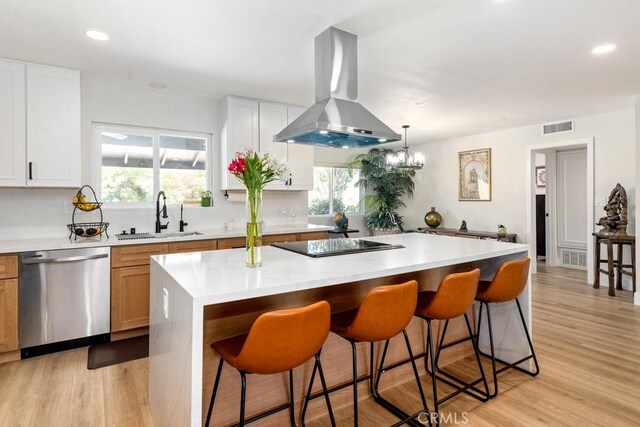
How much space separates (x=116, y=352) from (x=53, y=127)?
2.11 metres

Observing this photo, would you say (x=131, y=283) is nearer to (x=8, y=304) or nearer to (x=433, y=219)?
(x=8, y=304)

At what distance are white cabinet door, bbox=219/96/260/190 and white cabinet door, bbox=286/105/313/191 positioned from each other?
0.50 metres

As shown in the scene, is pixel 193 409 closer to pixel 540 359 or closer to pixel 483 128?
pixel 540 359

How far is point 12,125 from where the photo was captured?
10.0 feet

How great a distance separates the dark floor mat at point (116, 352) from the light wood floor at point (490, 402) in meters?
0.08

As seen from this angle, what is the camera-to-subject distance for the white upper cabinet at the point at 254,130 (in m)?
4.20

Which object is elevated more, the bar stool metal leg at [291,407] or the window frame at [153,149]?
the window frame at [153,149]

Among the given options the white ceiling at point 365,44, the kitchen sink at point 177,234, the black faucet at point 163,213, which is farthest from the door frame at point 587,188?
the black faucet at point 163,213

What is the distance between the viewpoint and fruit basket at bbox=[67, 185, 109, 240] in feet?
11.0

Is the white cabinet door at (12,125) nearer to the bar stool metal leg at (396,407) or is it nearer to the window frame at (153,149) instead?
the window frame at (153,149)

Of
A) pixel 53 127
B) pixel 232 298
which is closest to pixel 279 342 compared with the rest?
pixel 232 298

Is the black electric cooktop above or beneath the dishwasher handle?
above

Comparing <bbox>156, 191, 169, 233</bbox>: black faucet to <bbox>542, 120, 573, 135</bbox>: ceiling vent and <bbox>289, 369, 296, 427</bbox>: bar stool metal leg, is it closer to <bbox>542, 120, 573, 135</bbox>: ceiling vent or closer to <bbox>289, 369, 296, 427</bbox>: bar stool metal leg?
<bbox>289, 369, 296, 427</bbox>: bar stool metal leg

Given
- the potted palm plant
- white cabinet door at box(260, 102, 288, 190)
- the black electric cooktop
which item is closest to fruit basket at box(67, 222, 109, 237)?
white cabinet door at box(260, 102, 288, 190)
